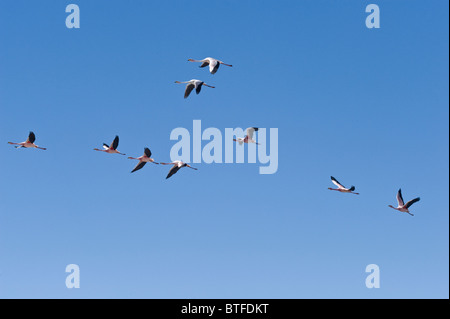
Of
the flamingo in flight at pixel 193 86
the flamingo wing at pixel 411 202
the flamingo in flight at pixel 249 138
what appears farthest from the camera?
the flamingo wing at pixel 411 202

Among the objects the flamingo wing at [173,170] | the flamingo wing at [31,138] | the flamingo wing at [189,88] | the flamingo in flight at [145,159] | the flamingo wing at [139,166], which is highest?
the flamingo wing at [189,88]

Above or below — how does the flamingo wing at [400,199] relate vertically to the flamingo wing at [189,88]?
below

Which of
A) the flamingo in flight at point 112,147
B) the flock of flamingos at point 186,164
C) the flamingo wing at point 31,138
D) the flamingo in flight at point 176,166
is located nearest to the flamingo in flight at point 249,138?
the flock of flamingos at point 186,164

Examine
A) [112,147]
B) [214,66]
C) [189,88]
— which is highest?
[214,66]

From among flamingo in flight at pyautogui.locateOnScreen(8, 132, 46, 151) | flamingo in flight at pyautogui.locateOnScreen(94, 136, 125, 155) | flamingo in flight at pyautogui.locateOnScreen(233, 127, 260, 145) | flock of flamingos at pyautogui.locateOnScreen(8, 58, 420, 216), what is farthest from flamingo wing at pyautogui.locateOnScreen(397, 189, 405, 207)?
flamingo in flight at pyautogui.locateOnScreen(8, 132, 46, 151)

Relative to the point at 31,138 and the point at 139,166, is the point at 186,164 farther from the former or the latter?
the point at 31,138

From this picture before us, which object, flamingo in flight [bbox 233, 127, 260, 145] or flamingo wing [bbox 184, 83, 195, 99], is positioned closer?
flamingo wing [bbox 184, 83, 195, 99]

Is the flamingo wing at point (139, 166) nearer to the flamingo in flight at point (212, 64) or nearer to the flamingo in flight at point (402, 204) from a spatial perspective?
the flamingo in flight at point (212, 64)

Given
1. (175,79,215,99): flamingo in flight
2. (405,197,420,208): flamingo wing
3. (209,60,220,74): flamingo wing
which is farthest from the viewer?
(405,197,420,208): flamingo wing

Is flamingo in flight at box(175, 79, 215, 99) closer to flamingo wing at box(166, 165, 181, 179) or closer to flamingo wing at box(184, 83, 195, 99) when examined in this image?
flamingo wing at box(184, 83, 195, 99)

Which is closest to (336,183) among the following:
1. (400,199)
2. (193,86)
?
(400,199)

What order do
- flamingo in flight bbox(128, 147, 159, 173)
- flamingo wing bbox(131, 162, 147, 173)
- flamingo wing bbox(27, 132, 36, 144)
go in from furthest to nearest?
1. flamingo wing bbox(27, 132, 36, 144)
2. flamingo in flight bbox(128, 147, 159, 173)
3. flamingo wing bbox(131, 162, 147, 173)
